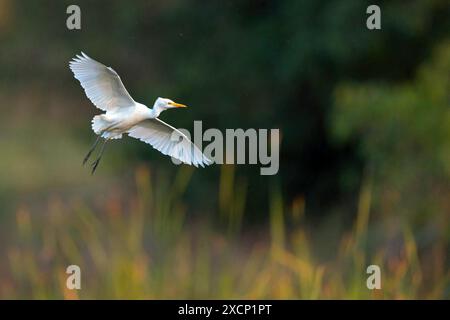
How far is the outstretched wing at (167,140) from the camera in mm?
1848

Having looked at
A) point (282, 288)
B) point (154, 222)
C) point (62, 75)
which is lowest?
point (282, 288)

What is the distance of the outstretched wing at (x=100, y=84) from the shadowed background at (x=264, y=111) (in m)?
2.92

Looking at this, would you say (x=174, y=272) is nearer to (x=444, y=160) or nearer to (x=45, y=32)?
(x=444, y=160)

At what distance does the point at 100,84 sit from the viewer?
187 cm

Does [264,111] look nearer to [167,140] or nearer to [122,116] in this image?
[167,140]

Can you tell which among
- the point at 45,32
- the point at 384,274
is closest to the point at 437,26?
the point at 45,32

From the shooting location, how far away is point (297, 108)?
7.06m

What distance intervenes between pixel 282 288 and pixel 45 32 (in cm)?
466

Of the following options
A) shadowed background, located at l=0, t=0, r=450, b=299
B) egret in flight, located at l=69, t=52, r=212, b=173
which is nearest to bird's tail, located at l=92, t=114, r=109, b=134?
egret in flight, located at l=69, t=52, r=212, b=173

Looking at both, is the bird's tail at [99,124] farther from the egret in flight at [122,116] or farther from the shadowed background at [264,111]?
the shadowed background at [264,111]

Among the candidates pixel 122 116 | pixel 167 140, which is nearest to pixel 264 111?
pixel 167 140

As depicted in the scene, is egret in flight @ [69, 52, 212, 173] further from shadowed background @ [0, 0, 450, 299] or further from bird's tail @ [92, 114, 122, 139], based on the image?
shadowed background @ [0, 0, 450, 299]

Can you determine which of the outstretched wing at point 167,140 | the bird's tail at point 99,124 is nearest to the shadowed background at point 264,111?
the outstretched wing at point 167,140

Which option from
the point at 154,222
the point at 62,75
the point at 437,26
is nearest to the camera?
the point at 154,222
